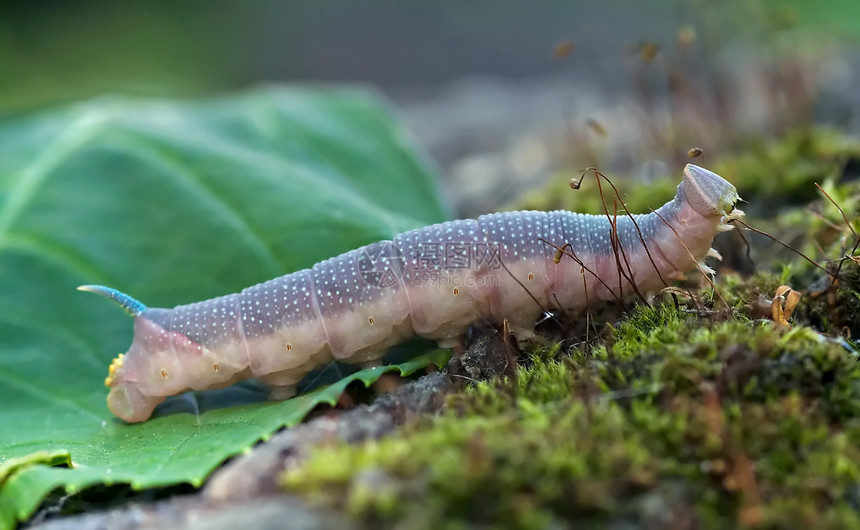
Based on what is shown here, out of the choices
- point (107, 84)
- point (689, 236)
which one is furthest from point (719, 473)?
point (107, 84)

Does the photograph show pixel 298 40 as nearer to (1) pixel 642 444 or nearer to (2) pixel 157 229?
(2) pixel 157 229

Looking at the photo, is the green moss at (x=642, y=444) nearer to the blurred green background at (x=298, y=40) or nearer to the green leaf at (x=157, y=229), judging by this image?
the green leaf at (x=157, y=229)

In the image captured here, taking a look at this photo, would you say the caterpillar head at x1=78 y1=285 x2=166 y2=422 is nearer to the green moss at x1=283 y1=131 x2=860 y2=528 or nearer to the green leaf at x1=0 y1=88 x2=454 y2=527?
the green leaf at x1=0 y1=88 x2=454 y2=527

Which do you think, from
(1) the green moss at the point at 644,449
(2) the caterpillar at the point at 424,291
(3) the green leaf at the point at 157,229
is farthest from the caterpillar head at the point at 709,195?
(3) the green leaf at the point at 157,229

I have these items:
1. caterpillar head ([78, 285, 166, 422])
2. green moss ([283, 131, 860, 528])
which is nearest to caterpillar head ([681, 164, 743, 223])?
green moss ([283, 131, 860, 528])

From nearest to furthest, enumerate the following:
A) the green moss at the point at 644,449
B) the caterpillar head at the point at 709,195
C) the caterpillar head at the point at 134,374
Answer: the green moss at the point at 644,449, the caterpillar head at the point at 709,195, the caterpillar head at the point at 134,374
